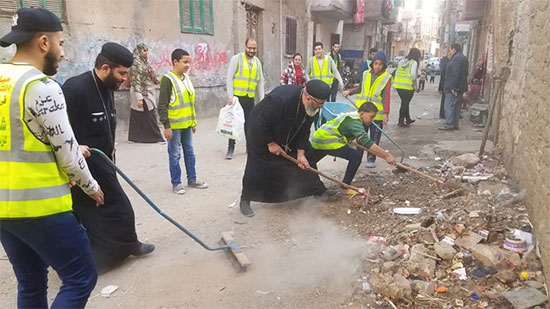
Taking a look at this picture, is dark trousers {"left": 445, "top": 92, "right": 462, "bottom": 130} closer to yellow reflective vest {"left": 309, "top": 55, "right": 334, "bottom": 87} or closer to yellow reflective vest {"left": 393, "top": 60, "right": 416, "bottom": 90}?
yellow reflective vest {"left": 393, "top": 60, "right": 416, "bottom": 90}

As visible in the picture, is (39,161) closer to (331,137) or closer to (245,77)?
(331,137)

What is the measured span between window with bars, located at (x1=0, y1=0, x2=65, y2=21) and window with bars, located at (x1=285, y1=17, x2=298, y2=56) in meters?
8.79

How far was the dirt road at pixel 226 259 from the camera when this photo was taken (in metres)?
2.90

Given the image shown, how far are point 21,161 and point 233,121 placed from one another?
454 centimetres

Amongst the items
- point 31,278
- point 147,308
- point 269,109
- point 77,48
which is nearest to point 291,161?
point 269,109

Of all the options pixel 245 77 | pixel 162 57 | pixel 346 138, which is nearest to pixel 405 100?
pixel 245 77

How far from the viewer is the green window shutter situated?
6.48 meters

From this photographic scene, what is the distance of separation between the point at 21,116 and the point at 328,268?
248cm

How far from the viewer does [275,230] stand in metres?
4.02

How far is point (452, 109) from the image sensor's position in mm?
8758

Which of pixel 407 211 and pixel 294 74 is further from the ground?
pixel 294 74

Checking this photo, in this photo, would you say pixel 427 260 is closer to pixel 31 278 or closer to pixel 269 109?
pixel 269 109

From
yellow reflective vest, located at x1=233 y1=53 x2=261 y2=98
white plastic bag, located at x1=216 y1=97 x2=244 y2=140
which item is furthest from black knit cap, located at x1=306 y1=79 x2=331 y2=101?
yellow reflective vest, located at x1=233 y1=53 x2=261 y2=98

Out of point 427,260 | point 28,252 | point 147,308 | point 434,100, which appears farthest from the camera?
point 434,100
